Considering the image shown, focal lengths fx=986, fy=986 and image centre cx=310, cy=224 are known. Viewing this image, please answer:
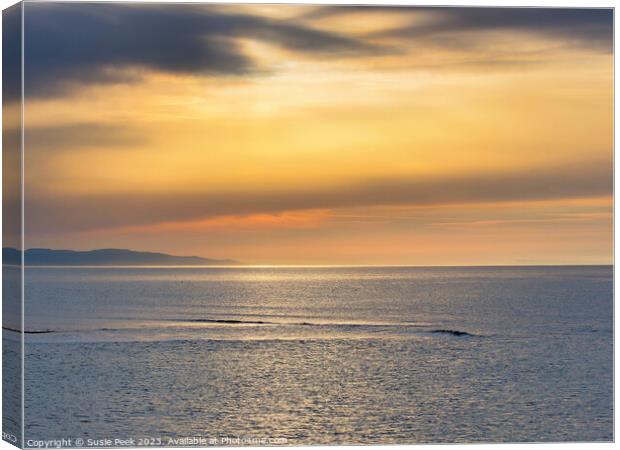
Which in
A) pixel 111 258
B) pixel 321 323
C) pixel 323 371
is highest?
pixel 111 258

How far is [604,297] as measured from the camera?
75.2 m

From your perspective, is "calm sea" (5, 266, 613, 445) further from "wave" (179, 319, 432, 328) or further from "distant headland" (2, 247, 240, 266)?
"distant headland" (2, 247, 240, 266)

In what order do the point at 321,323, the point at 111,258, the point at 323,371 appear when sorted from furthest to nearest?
the point at 321,323 < the point at 323,371 < the point at 111,258

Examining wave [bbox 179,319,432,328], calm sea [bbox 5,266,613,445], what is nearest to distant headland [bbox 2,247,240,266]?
calm sea [bbox 5,266,613,445]

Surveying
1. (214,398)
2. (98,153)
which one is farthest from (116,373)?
(98,153)

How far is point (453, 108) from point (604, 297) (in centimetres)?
6104

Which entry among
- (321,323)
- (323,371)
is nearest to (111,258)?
(323,371)

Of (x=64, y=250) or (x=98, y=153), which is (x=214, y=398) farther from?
(x=98, y=153)

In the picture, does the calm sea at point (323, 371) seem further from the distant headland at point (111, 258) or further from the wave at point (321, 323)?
the distant headland at point (111, 258)

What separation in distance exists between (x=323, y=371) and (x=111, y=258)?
660 cm

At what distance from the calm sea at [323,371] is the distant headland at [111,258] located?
4.07ft

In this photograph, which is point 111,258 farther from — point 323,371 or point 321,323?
point 321,323

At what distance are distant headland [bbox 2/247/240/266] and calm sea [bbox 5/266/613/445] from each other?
1239mm

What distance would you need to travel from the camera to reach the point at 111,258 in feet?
83.1
